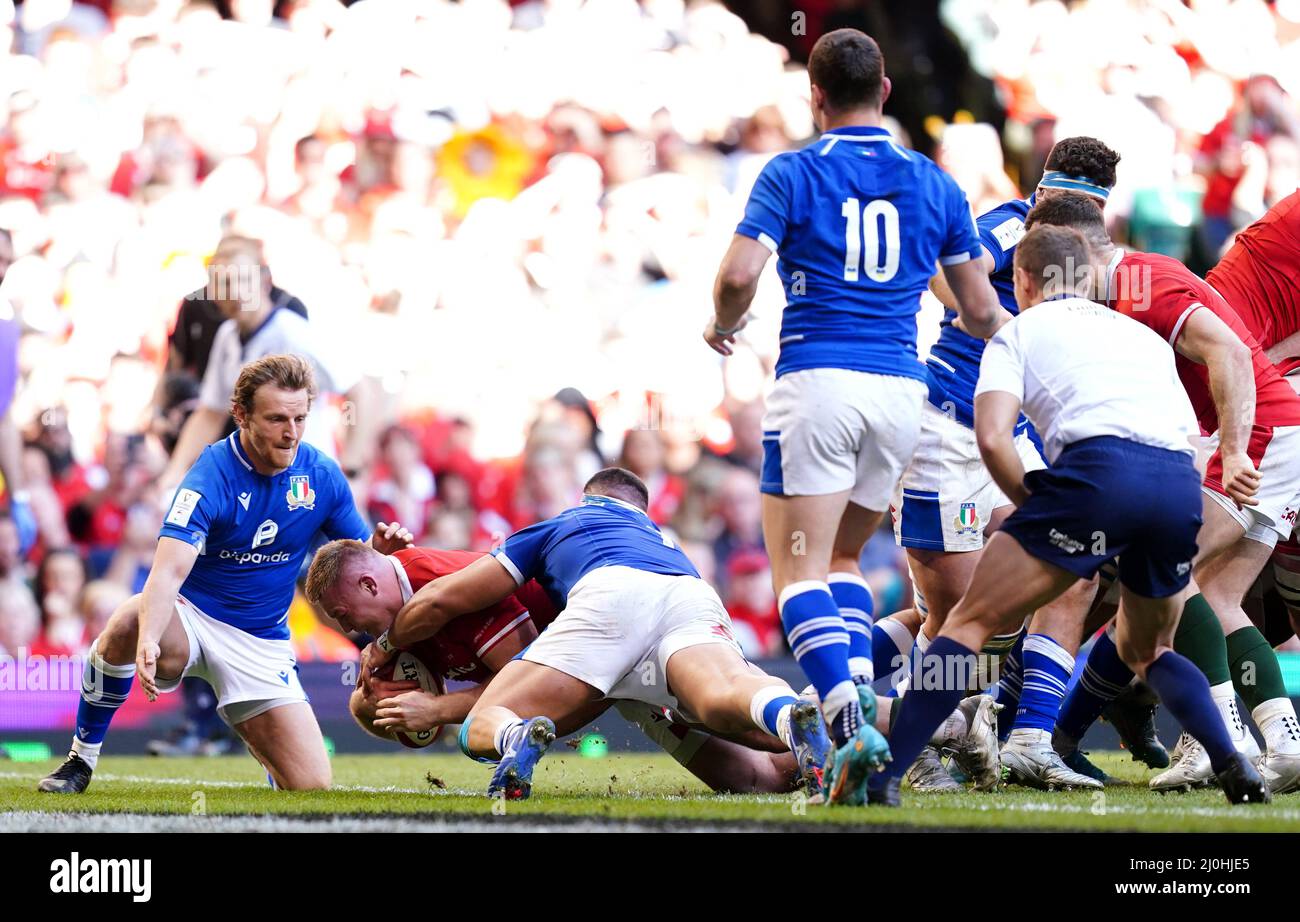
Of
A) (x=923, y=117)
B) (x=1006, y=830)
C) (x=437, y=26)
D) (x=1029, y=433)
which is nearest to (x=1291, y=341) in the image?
(x=1029, y=433)

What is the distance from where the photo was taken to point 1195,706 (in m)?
4.64

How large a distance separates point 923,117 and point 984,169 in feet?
3.08

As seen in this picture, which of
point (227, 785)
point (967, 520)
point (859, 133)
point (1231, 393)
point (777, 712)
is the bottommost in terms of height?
point (227, 785)

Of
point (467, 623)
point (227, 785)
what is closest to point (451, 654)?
point (467, 623)

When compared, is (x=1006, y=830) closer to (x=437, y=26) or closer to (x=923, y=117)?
(x=923, y=117)

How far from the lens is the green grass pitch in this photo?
4.18 meters

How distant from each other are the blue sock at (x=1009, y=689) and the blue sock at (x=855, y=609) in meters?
1.64

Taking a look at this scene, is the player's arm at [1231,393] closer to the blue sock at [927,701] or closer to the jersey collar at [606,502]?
the blue sock at [927,701]

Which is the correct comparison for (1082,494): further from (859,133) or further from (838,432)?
(859,133)

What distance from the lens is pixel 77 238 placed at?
11672 mm

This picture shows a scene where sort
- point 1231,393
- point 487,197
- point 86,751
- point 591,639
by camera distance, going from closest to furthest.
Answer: point 1231,393 < point 591,639 < point 86,751 < point 487,197

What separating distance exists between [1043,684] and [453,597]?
203cm

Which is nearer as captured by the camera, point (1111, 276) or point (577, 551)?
point (1111, 276)

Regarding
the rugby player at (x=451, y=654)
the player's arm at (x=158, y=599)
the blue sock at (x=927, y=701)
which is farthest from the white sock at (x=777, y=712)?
the player's arm at (x=158, y=599)
